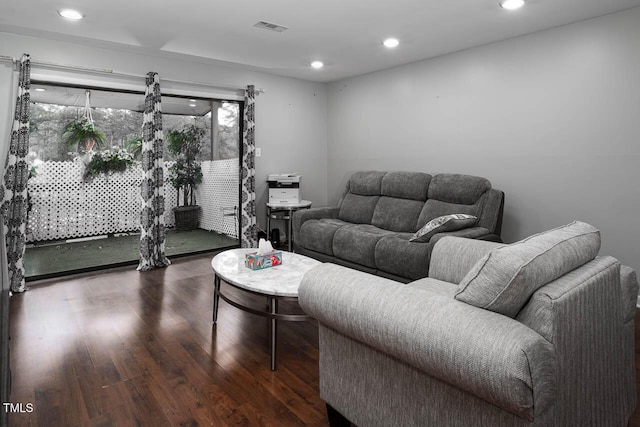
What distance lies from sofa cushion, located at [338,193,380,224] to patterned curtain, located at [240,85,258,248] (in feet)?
3.94

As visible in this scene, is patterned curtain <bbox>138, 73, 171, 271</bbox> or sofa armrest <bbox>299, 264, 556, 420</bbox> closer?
sofa armrest <bbox>299, 264, 556, 420</bbox>

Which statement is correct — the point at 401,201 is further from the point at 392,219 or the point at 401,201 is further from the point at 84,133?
the point at 84,133

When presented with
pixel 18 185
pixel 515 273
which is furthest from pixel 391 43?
pixel 18 185

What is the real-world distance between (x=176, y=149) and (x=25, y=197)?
1632mm

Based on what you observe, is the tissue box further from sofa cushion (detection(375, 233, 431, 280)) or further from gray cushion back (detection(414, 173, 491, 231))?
gray cushion back (detection(414, 173, 491, 231))

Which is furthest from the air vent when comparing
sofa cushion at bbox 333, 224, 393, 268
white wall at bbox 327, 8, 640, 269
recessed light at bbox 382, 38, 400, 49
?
sofa cushion at bbox 333, 224, 393, 268

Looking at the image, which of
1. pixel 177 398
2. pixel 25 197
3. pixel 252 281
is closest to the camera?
pixel 177 398

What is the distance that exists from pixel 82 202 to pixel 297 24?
2.90 metres

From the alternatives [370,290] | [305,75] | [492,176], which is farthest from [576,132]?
[305,75]

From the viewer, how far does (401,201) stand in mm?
4242

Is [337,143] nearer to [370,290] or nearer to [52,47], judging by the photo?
[52,47]

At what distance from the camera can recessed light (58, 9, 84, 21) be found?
3.06m

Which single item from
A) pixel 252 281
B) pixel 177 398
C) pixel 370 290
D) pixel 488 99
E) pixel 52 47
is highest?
pixel 52 47

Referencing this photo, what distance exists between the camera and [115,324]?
2834mm
